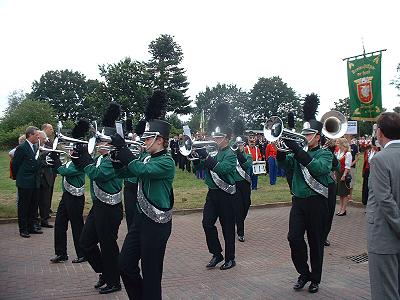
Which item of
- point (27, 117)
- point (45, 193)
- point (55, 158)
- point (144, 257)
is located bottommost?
point (144, 257)

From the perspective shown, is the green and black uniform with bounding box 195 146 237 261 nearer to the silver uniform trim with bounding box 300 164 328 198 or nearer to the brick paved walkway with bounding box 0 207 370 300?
the brick paved walkway with bounding box 0 207 370 300

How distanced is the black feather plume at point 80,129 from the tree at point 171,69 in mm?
44093

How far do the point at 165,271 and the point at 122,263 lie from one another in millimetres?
2431

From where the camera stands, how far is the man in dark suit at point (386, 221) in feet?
12.6

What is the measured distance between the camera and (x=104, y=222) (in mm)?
5848

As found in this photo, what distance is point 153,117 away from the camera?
5305 mm

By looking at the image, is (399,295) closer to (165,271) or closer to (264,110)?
(165,271)

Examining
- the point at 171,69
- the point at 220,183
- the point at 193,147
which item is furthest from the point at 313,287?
the point at 171,69

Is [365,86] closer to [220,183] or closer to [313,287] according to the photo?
[220,183]

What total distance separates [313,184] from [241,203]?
3688 mm

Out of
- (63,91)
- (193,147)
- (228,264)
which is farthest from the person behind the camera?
(63,91)

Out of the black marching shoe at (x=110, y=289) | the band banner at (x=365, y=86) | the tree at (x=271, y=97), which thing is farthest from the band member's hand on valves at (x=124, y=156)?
the tree at (x=271, y=97)

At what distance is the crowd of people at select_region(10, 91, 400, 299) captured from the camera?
3939 mm

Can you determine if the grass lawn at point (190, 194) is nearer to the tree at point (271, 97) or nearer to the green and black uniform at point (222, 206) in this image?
the green and black uniform at point (222, 206)
